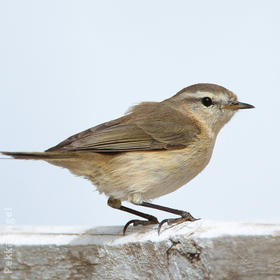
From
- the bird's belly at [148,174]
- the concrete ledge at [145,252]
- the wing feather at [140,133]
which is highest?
the wing feather at [140,133]

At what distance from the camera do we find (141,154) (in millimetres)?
4059

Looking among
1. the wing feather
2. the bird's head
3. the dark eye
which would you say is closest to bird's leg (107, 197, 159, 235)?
the wing feather

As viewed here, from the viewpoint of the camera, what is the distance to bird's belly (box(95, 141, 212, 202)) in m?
3.90

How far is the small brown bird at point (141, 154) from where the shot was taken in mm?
3908

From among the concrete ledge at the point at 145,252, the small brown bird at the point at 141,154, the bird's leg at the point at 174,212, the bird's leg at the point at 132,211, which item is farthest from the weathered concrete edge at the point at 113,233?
the bird's leg at the point at 132,211

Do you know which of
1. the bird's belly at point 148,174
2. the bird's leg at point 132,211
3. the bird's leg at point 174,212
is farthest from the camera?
the bird's leg at point 132,211

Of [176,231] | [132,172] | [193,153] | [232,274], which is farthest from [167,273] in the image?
[193,153]

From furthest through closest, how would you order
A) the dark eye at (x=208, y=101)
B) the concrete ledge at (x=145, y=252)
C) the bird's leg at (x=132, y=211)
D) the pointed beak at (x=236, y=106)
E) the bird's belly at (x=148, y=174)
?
the dark eye at (x=208, y=101) < the pointed beak at (x=236, y=106) < the bird's leg at (x=132, y=211) < the bird's belly at (x=148, y=174) < the concrete ledge at (x=145, y=252)

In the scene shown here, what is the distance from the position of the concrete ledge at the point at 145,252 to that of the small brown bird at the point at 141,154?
2.60ft

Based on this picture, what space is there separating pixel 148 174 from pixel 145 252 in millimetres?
1364

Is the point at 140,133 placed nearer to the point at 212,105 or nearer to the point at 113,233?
the point at 212,105

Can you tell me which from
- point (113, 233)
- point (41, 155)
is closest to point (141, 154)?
point (41, 155)

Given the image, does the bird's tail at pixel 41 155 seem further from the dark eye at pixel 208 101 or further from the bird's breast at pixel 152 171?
the dark eye at pixel 208 101

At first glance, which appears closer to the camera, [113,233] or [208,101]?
[113,233]
